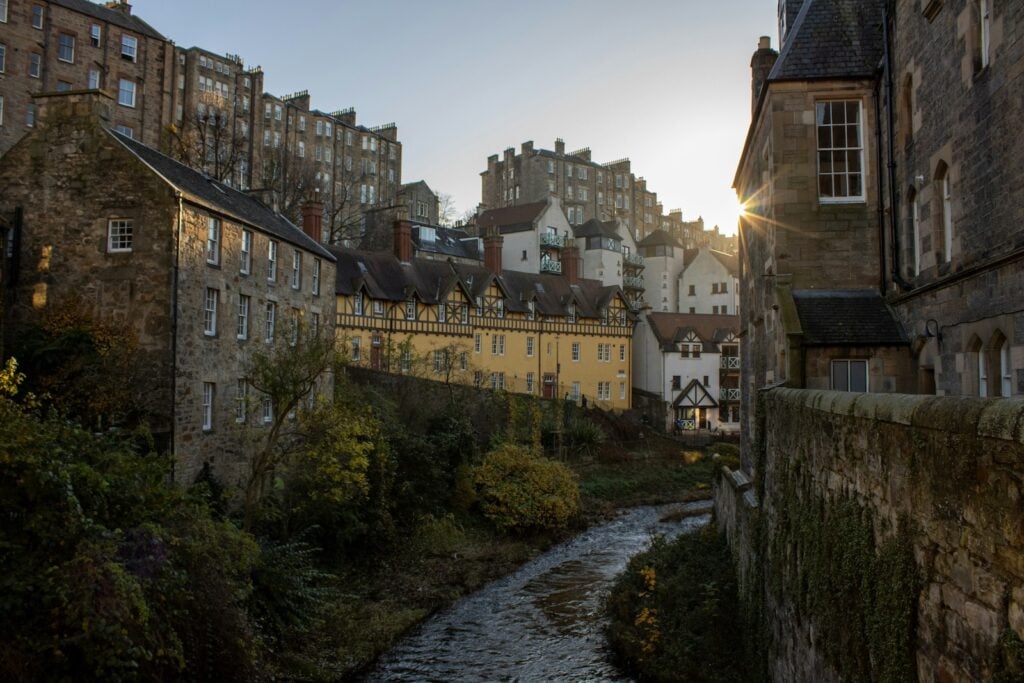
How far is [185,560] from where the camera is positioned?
13406 millimetres

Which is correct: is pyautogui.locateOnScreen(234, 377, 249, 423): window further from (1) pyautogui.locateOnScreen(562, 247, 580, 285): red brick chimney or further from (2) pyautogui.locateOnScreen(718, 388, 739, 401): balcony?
(2) pyautogui.locateOnScreen(718, 388, 739, 401): balcony

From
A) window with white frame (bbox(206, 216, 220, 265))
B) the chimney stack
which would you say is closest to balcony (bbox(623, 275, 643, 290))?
window with white frame (bbox(206, 216, 220, 265))

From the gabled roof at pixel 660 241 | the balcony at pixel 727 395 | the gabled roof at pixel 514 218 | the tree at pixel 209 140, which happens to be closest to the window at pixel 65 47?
the tree at pixel 209 140

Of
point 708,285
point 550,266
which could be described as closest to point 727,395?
point 708,285

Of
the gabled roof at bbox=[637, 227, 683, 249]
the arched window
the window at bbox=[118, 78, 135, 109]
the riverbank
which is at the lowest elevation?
the riverbank

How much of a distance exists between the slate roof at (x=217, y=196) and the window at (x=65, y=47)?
80.8 feet

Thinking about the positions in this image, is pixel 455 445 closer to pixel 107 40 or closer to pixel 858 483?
pixel 858 483

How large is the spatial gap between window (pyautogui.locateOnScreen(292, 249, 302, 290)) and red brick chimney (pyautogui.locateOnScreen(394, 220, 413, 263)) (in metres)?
18.0

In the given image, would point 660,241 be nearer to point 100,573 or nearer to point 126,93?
point 126,93

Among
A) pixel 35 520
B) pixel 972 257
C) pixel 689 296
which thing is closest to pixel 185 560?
pixel 35 520

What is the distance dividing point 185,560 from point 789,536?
9.32 metres

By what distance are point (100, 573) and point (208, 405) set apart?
1218 centimetres

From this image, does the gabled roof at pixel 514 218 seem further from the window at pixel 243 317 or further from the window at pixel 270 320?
the window at pixel 243 317

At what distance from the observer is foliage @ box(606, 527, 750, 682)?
1473 centimetres
